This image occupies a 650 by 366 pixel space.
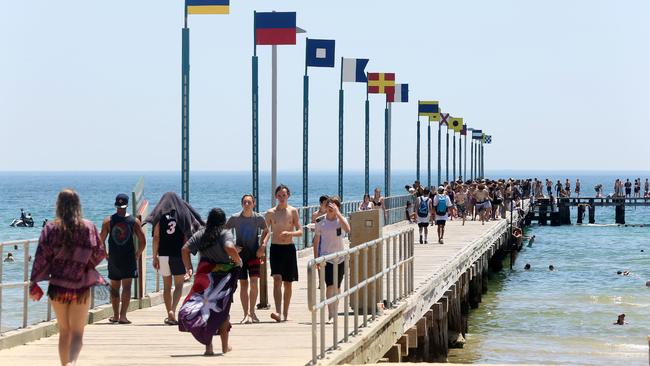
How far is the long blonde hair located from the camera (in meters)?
10.1

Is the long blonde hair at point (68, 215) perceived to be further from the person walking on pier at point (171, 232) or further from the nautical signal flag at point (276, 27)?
the nautical signal flag at point (276, 27)

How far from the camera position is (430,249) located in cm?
3100

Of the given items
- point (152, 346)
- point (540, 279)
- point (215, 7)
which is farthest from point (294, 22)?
point (540, 279)

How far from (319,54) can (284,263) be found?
22463 mm

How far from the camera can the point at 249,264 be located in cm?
1495

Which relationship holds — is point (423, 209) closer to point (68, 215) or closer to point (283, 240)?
point (283, 240)

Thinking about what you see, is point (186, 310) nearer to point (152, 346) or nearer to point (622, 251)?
point (152, 346)

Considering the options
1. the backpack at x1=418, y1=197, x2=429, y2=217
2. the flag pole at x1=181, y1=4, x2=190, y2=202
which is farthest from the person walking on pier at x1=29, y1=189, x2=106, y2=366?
the backpack at x1=418, y1=197, x2=429, y2=217

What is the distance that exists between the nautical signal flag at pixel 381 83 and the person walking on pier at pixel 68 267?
3808 centimetres

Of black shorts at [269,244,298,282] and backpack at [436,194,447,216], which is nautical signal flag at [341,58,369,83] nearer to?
backpack at [436,194,447,216]

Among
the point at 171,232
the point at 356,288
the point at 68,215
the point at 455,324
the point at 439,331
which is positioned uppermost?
the point at 68,215

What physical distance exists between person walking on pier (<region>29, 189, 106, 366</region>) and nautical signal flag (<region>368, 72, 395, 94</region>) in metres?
38.1

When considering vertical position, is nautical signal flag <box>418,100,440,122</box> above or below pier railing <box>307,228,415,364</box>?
above

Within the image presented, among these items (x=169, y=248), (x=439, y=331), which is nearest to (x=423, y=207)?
(x=439, y=331)
